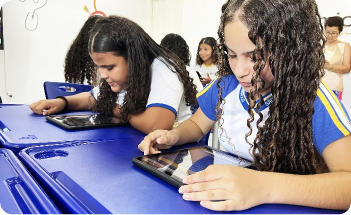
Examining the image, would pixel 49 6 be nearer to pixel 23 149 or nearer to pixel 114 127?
pixel 114 127

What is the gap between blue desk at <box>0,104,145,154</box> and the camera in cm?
79

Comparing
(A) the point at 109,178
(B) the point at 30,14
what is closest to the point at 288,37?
(A) the point at 109,178

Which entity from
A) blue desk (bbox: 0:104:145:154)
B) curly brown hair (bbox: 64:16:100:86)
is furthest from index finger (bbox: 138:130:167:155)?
curly brown hair (bbox: 64:16:100:86)

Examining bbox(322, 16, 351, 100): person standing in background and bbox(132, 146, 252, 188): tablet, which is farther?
bbox(322, 16, 351, 100): person standing in background

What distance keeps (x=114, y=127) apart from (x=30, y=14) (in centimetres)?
267

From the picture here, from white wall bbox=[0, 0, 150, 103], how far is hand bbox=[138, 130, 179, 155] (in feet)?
9.35

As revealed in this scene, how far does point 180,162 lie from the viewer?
2.11 ft

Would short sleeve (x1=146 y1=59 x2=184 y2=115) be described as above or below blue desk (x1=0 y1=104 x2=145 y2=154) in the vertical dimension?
above

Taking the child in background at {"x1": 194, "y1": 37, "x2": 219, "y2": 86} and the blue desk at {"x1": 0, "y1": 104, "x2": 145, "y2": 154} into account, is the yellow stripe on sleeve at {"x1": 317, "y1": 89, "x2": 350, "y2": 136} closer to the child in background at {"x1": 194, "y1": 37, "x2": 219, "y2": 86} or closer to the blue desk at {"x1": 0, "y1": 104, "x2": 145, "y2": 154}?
the blue desk at {"x1": 0, "y1": 104, "x2": 145, "y2": 154}

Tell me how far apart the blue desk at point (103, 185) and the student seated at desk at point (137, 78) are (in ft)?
1.17

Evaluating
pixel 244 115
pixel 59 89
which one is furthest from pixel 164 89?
pixel 59 89

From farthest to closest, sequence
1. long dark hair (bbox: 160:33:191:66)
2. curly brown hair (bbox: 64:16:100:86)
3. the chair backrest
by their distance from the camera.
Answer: long dark hair (bbox: 160:33:191:66) → curly brown hair (bbox: 64:16:100:86) → the chair backrest

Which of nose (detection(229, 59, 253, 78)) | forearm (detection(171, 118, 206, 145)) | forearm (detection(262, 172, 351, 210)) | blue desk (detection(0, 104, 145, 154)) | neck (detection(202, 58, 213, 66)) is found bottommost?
blue desk (detection(0, 104, 145, 154))

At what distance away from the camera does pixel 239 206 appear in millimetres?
448
